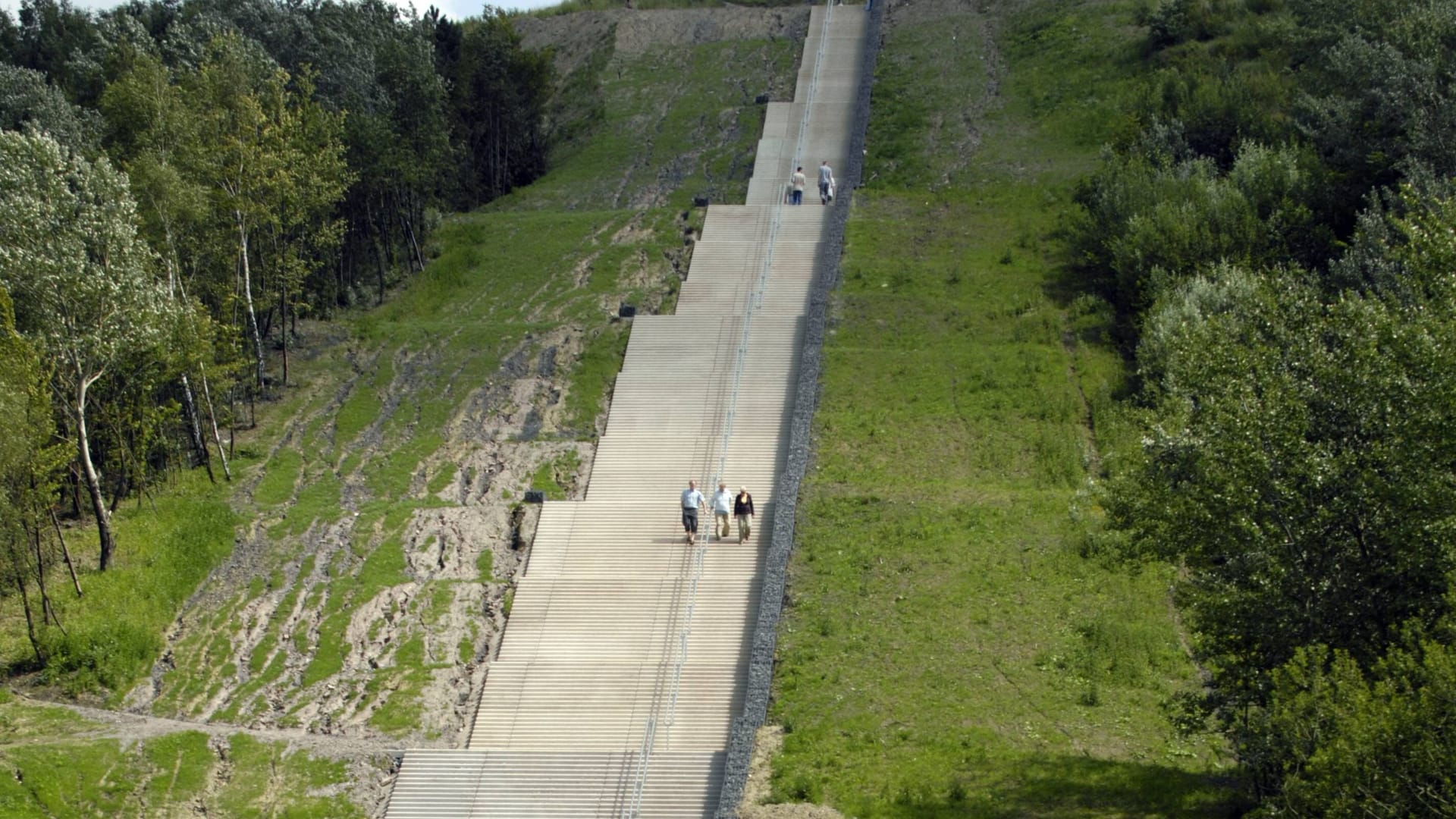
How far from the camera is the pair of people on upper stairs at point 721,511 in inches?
1440

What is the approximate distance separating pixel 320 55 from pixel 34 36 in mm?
17462

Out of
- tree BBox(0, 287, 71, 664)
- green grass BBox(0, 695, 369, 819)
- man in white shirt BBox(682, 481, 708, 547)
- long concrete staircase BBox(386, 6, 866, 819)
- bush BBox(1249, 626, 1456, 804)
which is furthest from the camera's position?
man in white shirt BBox(682, 481, 708, 547)

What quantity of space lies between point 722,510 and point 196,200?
1465 centimetres

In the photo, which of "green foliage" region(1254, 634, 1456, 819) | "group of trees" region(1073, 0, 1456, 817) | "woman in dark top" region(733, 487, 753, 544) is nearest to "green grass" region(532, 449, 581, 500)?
"woman in dark top" region(733, 487, 753, 544)

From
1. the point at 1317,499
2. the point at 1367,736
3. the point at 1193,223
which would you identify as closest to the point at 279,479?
the point at 1193,223

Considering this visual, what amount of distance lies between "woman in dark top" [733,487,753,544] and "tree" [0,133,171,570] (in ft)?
41.7

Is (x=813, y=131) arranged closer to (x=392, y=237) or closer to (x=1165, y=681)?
(x=392, y=237)

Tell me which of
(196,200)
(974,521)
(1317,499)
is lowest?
(974,521)

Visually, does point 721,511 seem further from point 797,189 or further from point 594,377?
point 797,189

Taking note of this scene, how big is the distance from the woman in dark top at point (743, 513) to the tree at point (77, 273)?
12721 mm

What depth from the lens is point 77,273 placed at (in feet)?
114

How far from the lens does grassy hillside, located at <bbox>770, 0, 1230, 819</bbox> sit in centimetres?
2814

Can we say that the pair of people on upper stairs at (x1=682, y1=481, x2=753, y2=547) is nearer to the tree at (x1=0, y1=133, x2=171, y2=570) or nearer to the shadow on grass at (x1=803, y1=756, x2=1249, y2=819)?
the shadow on grass at (x1=803, y1=756, x2=1249, y2=819)

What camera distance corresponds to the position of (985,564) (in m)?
34.9
